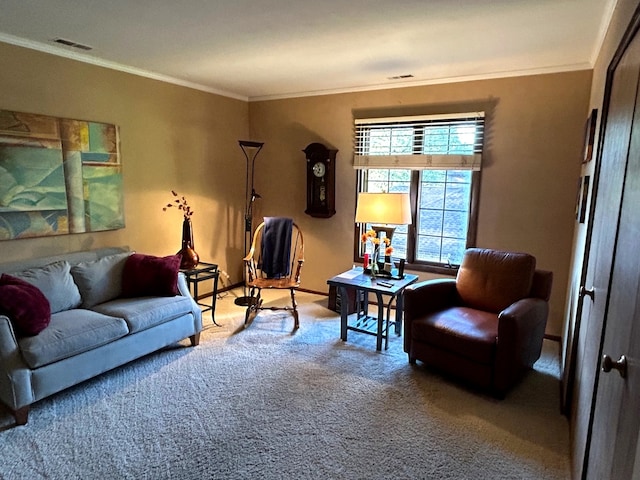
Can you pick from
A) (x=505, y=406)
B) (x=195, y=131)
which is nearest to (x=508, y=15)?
(x=505, y=406)

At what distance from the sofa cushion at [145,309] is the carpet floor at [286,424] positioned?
1.11 ft

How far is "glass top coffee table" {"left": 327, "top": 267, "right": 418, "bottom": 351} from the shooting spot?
131 inches

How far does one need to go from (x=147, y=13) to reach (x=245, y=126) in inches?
107

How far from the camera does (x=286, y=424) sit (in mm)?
2387

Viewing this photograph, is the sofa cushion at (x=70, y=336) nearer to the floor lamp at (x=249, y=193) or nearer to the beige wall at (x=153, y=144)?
the beige wall at (x=153, y=144)

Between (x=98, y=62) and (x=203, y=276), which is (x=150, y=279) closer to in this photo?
(x=203, y=276)

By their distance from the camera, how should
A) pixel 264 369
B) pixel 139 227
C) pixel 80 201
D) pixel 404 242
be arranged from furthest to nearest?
1. pixel 404 242
2. pixel 139 227
3. pixel 80 201
4. pixel 264 369

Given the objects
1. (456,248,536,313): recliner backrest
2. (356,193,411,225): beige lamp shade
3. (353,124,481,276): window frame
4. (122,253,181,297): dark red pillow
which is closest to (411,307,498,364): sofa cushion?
(456,248,536,313): recliner backrest

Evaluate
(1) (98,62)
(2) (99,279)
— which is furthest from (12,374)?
(1) (98,62)

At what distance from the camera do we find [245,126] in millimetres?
5148

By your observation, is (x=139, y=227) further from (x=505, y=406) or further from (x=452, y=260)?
(x=505, y=406)

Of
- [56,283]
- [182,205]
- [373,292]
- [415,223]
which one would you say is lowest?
[373,292]

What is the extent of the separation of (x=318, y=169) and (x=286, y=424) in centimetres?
294

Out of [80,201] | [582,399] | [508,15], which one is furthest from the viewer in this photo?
[80,201]
